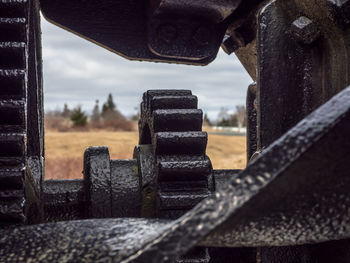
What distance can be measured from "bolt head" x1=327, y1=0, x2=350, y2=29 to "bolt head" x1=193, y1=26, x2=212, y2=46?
116cm

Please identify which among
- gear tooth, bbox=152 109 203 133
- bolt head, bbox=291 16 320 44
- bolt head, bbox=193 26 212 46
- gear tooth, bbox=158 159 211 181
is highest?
bolt head, bbox=193 26 212 46

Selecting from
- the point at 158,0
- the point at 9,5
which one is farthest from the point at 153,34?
the point at 9,5

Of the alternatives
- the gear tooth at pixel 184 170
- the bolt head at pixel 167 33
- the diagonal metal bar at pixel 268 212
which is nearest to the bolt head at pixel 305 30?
the diagonal metal bar at pixel 268 212

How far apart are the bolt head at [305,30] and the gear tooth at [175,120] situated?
86cm

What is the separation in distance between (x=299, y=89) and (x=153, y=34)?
111 centimetres

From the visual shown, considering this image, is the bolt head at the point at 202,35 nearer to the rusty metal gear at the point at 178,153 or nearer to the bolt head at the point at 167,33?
the bolt head at the point at 167,33

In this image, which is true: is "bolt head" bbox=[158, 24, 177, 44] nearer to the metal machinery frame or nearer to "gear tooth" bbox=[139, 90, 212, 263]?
the metal machinery frame

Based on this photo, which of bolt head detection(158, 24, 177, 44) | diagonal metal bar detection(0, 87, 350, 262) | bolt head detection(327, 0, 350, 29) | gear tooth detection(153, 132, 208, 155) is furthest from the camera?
bolt head detection(158, 24, 177, 44)

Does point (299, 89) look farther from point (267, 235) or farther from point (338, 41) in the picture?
point (267, 235)

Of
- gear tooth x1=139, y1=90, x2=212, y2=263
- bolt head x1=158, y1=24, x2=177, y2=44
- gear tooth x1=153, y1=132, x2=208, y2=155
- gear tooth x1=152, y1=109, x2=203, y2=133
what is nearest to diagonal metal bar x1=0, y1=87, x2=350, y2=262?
gear tooth x1=139, y1=90, x2=212, y2=263

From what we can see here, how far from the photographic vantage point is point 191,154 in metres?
1.92

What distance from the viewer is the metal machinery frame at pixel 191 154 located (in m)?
0.74

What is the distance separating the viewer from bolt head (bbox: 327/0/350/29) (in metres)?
1.07

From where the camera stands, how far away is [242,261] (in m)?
1.89
